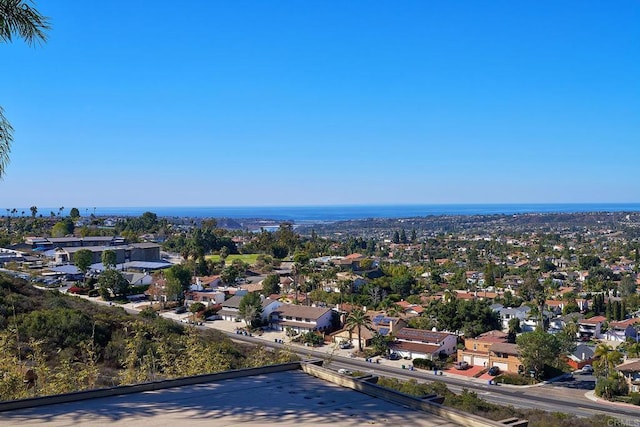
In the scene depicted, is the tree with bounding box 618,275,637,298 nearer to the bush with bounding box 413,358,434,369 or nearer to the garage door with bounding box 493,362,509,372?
the garage door with bounding box 493,362,509,372

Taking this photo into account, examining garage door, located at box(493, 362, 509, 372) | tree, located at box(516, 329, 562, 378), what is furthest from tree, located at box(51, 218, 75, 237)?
tree, located at box(516, 329, 562, 378)

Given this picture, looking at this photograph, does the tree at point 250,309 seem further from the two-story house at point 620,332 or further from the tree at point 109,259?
the two-story house at point 620,332

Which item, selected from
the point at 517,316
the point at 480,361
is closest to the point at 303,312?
the point at 480,361

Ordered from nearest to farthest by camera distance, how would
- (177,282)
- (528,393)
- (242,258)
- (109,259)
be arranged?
(528,393)
(177,282)
(109,259)
(242,258)

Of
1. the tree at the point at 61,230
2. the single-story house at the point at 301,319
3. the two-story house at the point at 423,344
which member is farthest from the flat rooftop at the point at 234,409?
the tree at the point at 61,230

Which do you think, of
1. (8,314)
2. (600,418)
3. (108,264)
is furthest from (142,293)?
(600,418)

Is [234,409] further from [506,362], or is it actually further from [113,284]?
[113,284]
